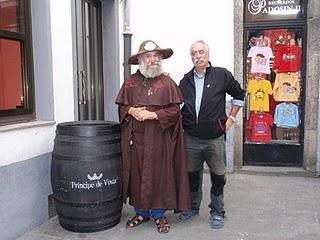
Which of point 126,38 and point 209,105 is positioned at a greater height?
point 126,38

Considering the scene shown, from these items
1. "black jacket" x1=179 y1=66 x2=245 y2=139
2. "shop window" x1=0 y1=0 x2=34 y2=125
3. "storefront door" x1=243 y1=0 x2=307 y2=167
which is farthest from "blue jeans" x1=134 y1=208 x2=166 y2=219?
"storefront door" x1=243 y1=0 x2=307 y2=167

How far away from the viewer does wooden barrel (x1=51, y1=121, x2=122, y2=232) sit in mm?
3516

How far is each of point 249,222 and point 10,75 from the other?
108 inches

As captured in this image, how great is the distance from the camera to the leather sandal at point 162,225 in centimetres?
371

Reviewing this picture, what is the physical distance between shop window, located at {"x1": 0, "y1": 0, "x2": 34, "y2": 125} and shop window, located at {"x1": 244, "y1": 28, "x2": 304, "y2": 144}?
3.35 metres

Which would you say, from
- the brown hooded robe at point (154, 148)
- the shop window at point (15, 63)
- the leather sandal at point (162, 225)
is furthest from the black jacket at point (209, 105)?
the shop window at point (15, 63)

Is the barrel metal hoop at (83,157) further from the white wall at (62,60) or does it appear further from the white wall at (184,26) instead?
the white wall at (184,26)

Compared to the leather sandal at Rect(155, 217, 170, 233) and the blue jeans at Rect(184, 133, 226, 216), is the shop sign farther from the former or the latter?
the leather sandal at Rect(155, 217, 170, 233)

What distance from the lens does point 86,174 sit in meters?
3.50

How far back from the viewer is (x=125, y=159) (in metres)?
3.75

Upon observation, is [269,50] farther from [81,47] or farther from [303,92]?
[81,47]

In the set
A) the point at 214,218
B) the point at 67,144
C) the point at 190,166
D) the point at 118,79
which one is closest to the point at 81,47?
the point at 118,79

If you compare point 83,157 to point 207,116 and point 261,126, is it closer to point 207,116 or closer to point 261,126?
point 207,116

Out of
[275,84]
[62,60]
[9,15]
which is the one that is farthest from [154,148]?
[275,84]
